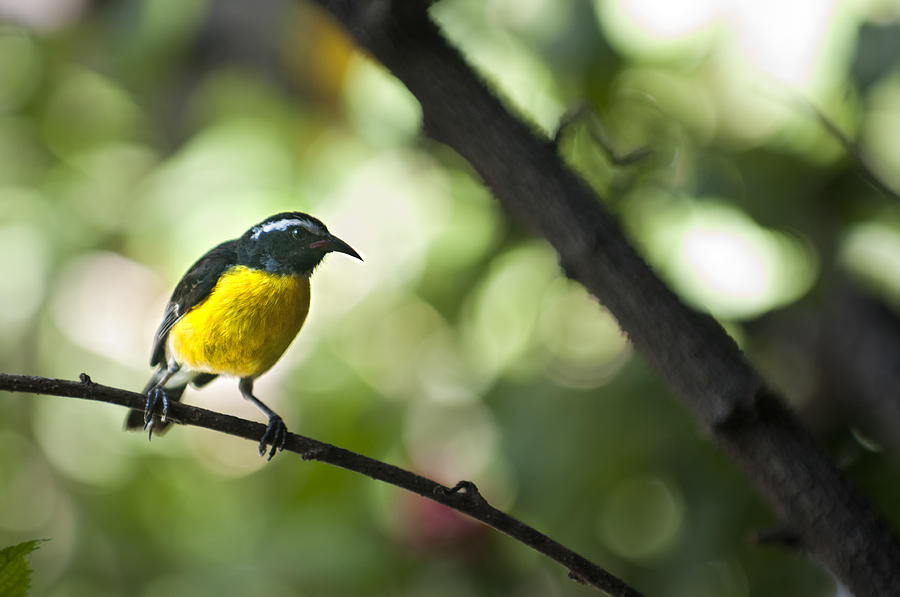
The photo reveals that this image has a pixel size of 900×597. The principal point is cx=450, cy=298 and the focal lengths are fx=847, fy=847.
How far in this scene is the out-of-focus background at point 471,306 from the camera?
1116 mm

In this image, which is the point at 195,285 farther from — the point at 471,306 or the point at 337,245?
the point at 471,306

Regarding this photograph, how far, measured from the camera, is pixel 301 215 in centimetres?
81

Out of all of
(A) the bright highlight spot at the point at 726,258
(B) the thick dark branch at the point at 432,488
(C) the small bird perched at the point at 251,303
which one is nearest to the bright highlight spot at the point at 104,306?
(C) the small bird perched at the point at 251,303

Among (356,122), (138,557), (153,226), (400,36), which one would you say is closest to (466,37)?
(356,122)

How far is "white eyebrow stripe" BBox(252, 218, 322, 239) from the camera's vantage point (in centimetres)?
81

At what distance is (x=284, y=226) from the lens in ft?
2.74

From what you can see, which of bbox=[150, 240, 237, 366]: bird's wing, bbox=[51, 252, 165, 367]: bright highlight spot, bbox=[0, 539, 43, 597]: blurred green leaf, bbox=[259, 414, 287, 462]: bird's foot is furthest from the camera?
bbox=[51, 252, 165, 367]: bright highlight spot

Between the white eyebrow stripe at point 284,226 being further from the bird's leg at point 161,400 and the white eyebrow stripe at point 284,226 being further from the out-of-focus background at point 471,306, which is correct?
the out-of-focus background at point 471,306

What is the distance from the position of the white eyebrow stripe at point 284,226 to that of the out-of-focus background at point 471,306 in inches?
13.6

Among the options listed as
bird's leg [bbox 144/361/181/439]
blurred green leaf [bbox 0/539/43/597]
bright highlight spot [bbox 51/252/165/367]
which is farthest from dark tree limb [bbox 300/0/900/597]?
bright highlight spot [bbox 51/252/165/367]

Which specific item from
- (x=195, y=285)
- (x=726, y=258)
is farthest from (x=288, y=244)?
(x=726, y=258)

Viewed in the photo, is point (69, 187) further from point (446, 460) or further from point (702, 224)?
point (702, 224)

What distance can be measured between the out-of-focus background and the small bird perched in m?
0.35

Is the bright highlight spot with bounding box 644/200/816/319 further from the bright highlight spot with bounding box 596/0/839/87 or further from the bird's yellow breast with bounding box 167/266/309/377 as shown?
the bird's yellow breast with bounding box 167/266/309/377
